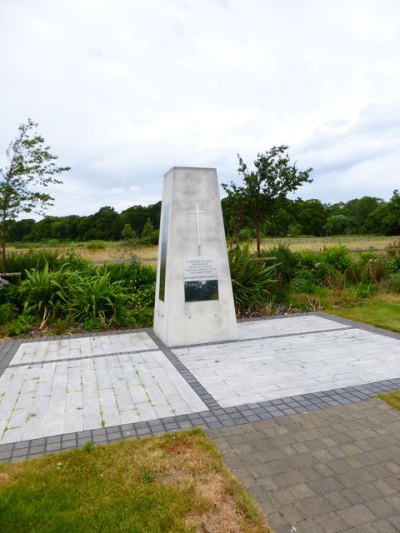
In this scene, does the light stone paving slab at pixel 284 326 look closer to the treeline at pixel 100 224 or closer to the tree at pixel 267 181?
the tree at pixel 267 181

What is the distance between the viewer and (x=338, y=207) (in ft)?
245

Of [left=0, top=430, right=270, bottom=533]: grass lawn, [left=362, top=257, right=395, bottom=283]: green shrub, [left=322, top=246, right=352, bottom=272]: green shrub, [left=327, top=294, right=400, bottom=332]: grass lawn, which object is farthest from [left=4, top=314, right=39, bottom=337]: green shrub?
[left=362, top=257, right=395, bottom=283]: green shrub

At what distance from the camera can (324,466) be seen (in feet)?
9.86

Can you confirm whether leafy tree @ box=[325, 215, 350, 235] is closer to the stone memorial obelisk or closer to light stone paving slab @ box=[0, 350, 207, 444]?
the stone memorial obelisk

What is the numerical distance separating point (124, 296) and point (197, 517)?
5.97 metres

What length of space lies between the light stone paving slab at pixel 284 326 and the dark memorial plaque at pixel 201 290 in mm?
945

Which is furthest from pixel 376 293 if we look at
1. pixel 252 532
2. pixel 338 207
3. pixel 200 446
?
pixel 338 207

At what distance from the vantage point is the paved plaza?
2838mm

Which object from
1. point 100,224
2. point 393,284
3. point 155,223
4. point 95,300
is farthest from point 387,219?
point 95,300

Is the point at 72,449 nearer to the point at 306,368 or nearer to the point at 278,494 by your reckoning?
the point at 278,494

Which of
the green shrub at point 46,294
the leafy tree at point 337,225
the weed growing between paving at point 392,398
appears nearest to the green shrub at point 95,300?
the green shrub at point 46,294

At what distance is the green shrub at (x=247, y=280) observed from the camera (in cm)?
869

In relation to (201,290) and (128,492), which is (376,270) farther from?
(128,492)

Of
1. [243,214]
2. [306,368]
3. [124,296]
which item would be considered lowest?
[306,368]
